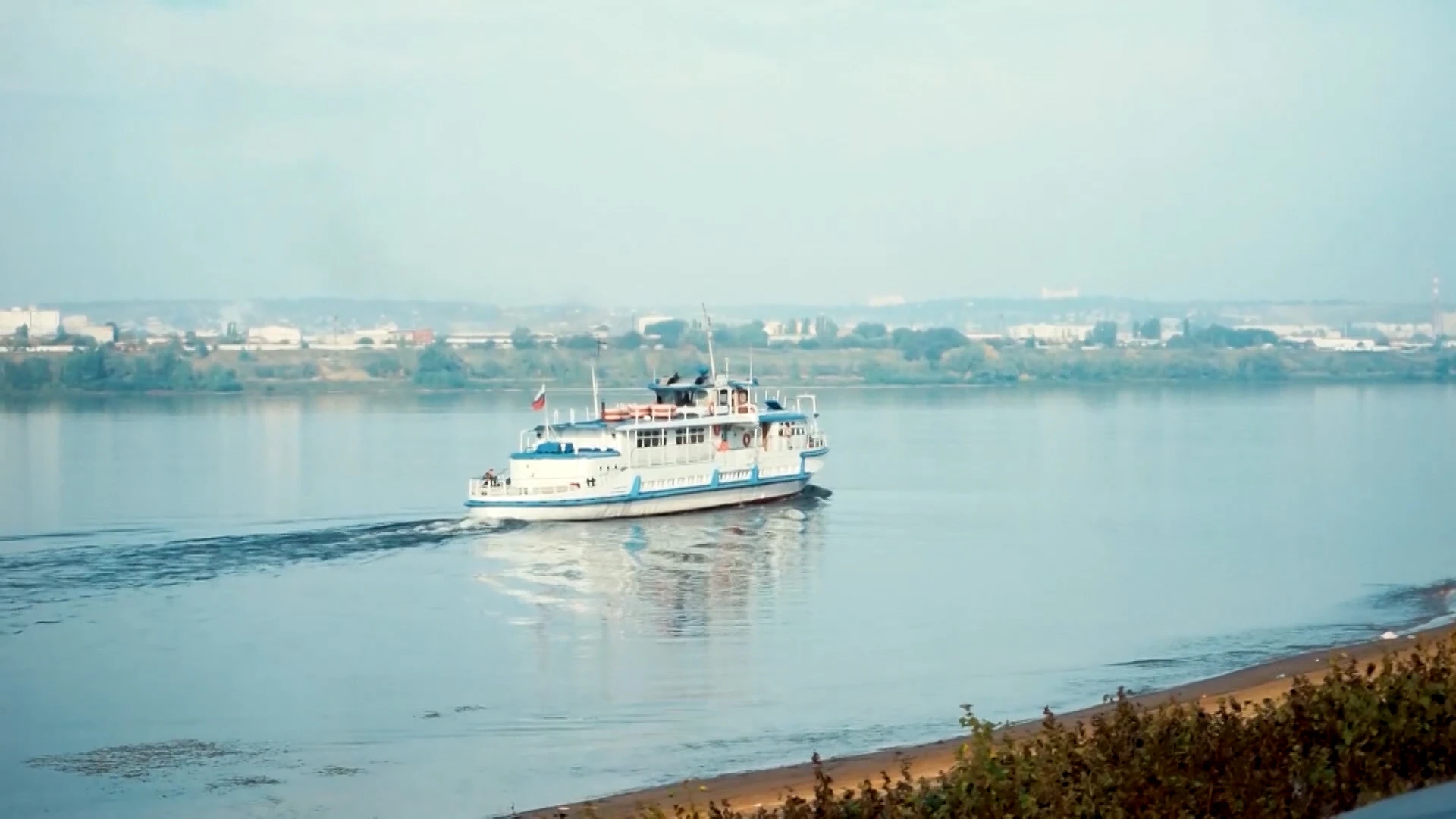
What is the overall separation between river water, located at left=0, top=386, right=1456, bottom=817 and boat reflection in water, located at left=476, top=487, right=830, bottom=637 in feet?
0.63

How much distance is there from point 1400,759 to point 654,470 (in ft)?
148

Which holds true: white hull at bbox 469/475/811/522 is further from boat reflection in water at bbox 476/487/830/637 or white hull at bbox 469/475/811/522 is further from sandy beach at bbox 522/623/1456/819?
sandy beach at bbox 522/623/1456/819

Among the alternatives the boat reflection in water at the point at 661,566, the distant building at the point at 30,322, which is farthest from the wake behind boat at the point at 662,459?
the distant building at the point at 30,322

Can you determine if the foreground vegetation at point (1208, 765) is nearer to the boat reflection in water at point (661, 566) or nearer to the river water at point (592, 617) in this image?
the river water at point (592, 617)

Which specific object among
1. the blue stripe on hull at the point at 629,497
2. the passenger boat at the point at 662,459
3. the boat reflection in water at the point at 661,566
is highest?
the passenger boat at the point at 662,459

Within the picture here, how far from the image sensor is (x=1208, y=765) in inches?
445

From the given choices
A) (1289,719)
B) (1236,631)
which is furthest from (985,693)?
(1289,719)

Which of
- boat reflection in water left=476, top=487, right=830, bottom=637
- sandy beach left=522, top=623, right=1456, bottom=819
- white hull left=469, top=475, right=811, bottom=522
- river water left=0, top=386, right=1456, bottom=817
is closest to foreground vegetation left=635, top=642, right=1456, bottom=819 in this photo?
sandy beach left=522, top=623, right=1456, bottom=819

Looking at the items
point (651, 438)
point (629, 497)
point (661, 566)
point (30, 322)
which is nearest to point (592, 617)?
point (661, 566)

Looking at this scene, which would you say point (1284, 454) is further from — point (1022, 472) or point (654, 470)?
point (654, 470)

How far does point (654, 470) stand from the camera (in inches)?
2212

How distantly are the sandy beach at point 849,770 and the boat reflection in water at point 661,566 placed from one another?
1141cm

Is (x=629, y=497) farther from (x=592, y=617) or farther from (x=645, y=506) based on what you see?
(x=592, y=617)

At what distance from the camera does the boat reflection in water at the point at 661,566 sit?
38000 mm
